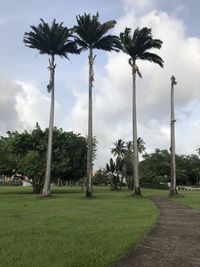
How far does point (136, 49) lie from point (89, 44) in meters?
4.40

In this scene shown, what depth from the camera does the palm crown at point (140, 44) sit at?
42.8 m

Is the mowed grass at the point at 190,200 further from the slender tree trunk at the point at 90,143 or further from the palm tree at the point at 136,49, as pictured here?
the slender tree trunk at the point at 90,143

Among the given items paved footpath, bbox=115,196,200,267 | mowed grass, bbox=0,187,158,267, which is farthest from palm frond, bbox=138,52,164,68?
paved footpath, bbox=115,196,200,267

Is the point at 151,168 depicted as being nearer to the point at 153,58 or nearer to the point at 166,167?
the point at 166,167

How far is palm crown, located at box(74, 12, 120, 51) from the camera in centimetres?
4125

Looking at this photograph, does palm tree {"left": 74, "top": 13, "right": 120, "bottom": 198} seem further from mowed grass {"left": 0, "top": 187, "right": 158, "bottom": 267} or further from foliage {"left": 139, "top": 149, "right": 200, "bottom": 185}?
foliage {"left": 139, "top": 149, "right": 200, "bottom": 185}

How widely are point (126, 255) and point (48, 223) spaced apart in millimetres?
6160

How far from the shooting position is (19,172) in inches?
2261

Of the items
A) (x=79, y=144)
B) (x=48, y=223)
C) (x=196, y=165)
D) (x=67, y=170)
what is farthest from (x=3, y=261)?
(x=196, y=165)

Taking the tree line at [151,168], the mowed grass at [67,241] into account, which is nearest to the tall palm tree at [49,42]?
the mowed grass at [67,241]

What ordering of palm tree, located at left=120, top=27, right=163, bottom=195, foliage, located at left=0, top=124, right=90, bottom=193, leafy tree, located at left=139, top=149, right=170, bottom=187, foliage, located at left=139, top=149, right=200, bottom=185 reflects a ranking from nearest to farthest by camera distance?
palm tree, located at left=120, top=27, right=163, bottom=195
foliage, located at left=0, top=124, right=90, bottom=193
foliage, located at left=139, top=149, right=200, bottom=185
leafy tree, located at left=139, top=149, right=170, bottom=187

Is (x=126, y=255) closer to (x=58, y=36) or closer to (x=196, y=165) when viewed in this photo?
(x=58, y=36)

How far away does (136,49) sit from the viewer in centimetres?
4350

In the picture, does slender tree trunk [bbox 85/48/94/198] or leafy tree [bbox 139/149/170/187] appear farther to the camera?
leafy tree [bbox 139/149/170/187]
